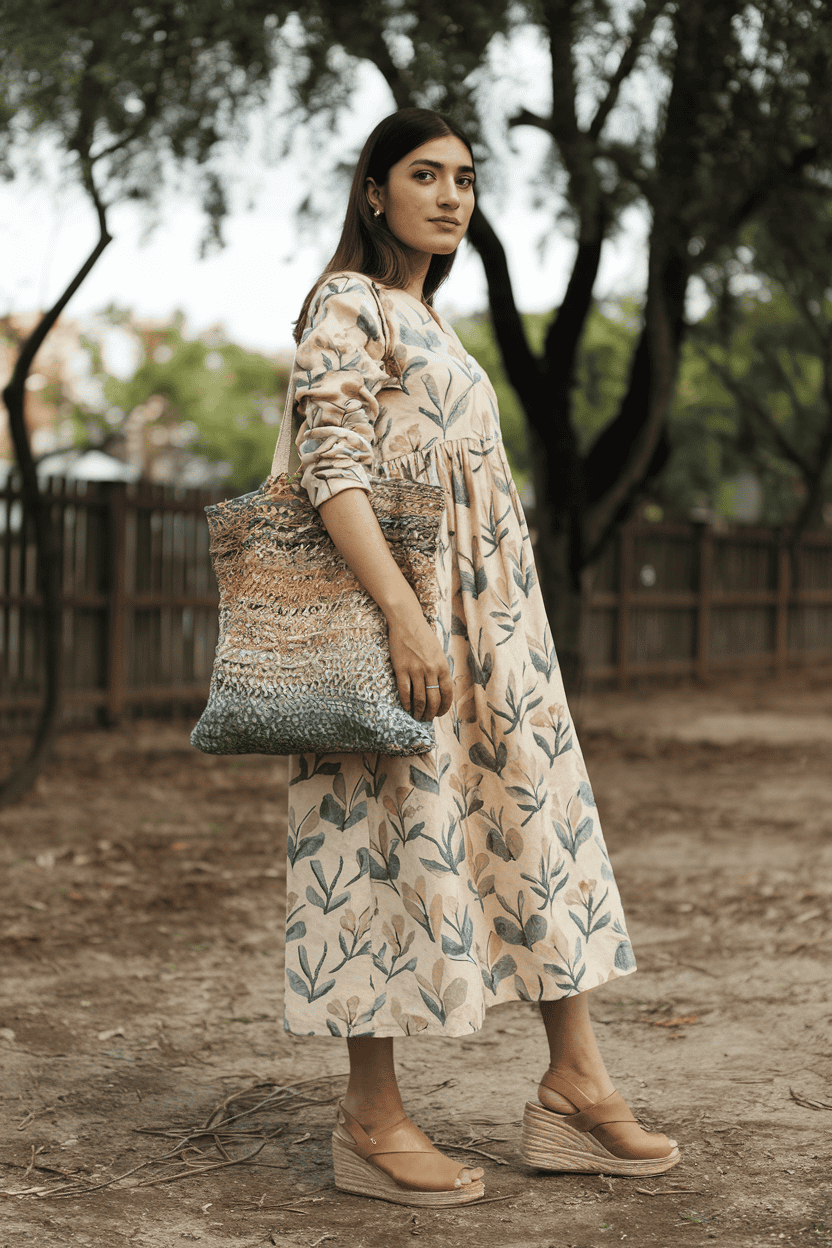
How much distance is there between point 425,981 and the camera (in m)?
2.37

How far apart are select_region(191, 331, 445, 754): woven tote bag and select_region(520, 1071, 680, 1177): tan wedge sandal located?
78cm

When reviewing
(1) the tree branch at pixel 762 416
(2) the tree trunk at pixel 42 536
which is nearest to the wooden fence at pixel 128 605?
(2) the tree trunk at pixel 42 536

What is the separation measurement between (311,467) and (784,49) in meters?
5.15

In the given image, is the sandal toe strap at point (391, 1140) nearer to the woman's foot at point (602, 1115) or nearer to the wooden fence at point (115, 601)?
the woman's foot at point (602, 1115)

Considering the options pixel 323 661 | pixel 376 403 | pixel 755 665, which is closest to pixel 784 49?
pixel 376 403

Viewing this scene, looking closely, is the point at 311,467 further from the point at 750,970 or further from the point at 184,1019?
the point at 750,970

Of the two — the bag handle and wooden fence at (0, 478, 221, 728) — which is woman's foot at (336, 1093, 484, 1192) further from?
wooden fence at (0, 478, 221, 728)

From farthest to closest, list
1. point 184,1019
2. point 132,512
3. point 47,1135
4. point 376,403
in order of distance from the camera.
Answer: point 132,512
point 184,1019
point 47,1135
point 376,403

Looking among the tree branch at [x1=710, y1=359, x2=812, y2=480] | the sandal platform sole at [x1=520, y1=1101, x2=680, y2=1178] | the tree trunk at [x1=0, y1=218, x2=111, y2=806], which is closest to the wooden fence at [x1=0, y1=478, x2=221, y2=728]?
the tree trunk at [x1=0, y1=218, x2=111, y2=806]

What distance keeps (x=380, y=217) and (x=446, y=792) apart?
113cm

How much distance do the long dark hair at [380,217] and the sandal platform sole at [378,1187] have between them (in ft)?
5.18

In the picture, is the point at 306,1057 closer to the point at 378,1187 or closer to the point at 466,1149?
the point at 466,1149

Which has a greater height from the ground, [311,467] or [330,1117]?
[311,467]

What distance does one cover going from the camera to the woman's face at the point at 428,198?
255 centimetres
